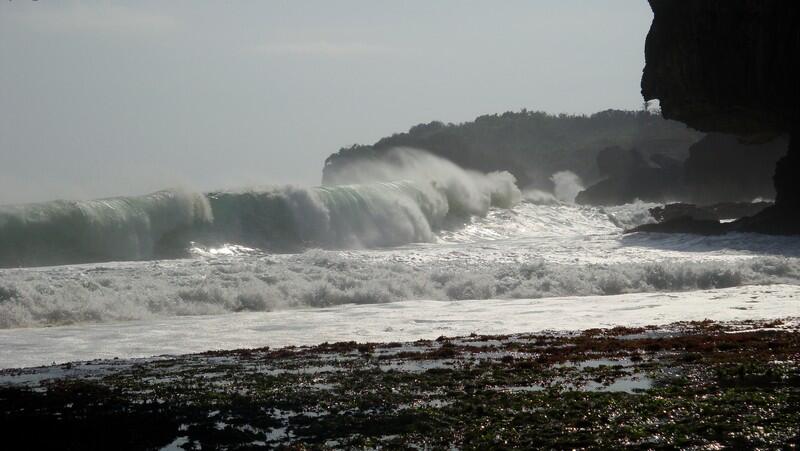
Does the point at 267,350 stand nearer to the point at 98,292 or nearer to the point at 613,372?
the point at 613,372

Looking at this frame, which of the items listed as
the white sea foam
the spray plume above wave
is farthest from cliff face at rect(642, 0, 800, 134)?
the white sea foam

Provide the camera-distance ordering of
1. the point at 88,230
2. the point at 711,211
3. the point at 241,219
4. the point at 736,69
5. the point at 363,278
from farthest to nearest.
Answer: the point at 711,211
the point at 241,219
the point at 736,69
the point at 88,230
the point at 363,278

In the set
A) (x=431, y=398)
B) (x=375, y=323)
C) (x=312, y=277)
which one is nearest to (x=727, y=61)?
(x=312, y=277)

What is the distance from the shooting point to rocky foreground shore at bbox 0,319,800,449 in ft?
24.8

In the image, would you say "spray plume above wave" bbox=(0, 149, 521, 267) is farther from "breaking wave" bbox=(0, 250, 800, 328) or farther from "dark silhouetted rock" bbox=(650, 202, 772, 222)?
"dark silhouetted rock" bbox=(650, 202, 772, 222)

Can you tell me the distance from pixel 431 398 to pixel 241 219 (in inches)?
1074

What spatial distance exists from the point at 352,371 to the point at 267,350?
2.88 metres

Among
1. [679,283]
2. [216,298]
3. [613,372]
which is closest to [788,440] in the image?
[613,372]

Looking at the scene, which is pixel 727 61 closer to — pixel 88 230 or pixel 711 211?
pixel 711 211

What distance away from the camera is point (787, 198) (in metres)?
36.2

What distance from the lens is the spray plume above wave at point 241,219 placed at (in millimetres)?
29453

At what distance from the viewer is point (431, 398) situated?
9211mm

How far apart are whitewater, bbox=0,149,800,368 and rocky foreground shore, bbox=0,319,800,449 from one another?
2.84 metres

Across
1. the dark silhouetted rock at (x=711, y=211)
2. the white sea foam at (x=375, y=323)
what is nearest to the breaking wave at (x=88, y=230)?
the white sea foam at (x=375, y=323)
